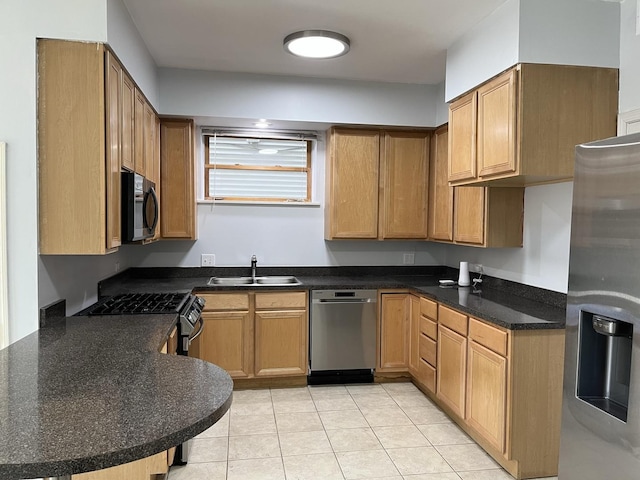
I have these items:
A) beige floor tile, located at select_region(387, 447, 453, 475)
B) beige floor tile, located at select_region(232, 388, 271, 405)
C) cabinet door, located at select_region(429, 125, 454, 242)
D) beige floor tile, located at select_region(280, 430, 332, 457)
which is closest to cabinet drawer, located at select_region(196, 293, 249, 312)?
beige floor tile, located at select_region(232, 388, 271, 405)

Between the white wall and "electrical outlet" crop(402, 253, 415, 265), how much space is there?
113 centimetres

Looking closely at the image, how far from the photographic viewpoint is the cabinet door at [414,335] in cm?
398

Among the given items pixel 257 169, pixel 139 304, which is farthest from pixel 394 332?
pixel 139 304

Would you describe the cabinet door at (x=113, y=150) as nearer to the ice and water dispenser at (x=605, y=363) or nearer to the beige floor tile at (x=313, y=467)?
the beige floor tile at (x=313, y=467)

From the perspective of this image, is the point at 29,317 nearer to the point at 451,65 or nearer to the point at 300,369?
the point at 300,369

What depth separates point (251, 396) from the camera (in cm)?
386

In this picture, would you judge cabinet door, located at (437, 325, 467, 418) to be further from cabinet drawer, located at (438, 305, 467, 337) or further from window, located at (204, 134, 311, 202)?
window, located at (204, 134, 311, 202)

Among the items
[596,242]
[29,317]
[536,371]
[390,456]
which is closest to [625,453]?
[596,242]

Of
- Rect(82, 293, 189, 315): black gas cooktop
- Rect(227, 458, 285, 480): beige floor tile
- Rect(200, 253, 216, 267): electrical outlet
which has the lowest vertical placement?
Rect(227, 458, 285, 480): beige floor tile

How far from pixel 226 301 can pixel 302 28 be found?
221 centimetres

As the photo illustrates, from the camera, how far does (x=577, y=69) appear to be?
2.67 m

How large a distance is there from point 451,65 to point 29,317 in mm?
3093

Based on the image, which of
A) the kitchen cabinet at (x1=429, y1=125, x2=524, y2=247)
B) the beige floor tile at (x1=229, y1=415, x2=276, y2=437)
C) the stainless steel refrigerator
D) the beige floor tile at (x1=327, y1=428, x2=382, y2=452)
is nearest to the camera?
the stainless steel refrigerator

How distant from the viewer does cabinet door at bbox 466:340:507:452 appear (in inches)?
105
